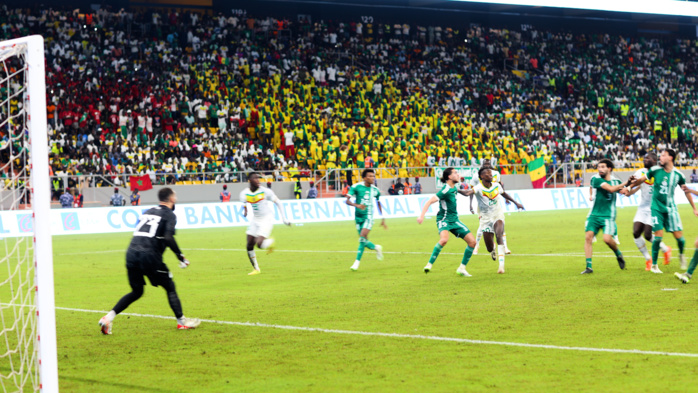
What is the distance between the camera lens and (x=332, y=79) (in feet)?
165

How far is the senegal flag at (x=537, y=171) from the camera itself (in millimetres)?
43812

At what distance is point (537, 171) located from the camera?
44031 mm

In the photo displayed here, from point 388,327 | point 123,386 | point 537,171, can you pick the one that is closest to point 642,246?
point 388,327

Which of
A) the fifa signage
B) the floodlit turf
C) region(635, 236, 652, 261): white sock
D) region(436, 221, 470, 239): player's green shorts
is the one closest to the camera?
the floodlit turf

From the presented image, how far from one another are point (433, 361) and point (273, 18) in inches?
1858

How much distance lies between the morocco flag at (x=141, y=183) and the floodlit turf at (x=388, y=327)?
1655 centimetres

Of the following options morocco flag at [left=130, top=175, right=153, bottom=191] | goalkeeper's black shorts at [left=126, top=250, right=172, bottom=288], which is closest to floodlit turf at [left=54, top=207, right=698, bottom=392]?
goalkeeper's black shorts at [left=126, top=250, right=172, bottom=288]

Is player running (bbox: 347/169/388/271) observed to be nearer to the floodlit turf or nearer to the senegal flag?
the floodlit turf

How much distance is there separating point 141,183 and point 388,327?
27770mm

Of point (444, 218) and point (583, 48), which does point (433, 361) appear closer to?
point (444, 218)

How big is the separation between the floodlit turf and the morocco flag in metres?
16.5

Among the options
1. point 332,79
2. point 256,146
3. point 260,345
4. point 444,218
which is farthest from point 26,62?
point 332,79

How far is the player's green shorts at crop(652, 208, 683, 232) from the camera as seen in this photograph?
1398 cm

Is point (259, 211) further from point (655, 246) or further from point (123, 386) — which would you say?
point (123, 386)
